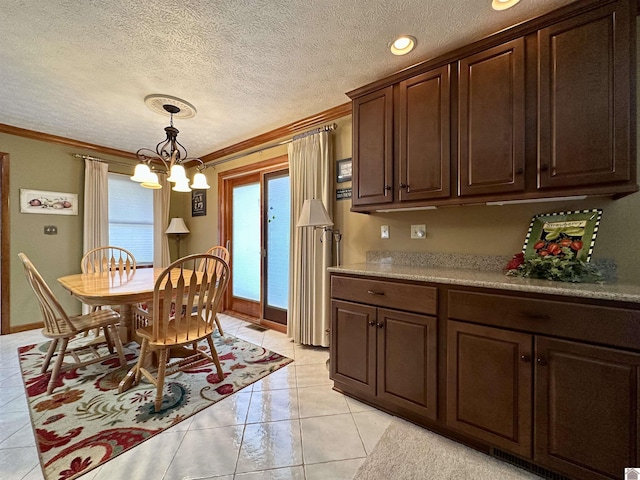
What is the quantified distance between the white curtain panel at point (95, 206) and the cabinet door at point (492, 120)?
454 cm

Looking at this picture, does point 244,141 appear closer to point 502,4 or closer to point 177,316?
point 177,316

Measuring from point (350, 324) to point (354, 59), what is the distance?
195 centimetres

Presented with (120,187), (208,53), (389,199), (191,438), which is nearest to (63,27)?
(208,53)

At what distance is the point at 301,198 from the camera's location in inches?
114

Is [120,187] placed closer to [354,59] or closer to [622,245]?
[354,59]

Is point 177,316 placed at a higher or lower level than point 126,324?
higher

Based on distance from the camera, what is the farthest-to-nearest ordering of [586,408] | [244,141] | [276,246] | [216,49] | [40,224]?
[244,141], [276,246], [40,224], [216,49], [586,408]

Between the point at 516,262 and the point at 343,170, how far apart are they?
1.67 m

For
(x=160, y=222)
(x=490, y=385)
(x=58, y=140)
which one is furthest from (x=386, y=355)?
(x=58, y=140)

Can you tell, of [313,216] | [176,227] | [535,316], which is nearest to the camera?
[535,316]

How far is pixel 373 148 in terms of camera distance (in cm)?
208

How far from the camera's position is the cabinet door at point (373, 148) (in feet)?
6.58

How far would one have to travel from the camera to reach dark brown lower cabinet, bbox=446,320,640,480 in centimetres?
108

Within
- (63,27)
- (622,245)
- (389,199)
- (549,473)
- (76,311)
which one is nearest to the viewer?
(549,473)
